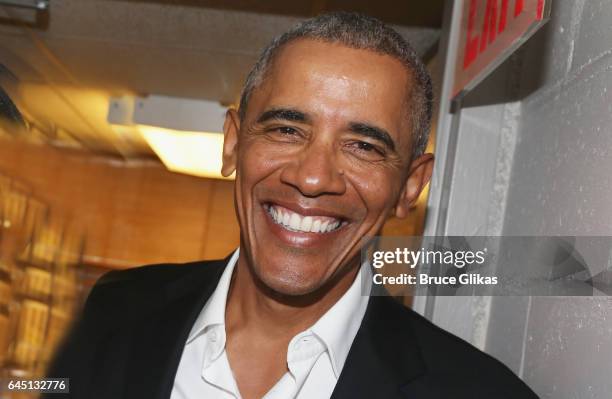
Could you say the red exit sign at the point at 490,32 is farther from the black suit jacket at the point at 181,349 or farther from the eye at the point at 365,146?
the black suit jacket at the point at 181,349

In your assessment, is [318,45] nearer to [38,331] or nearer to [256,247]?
[256,247]

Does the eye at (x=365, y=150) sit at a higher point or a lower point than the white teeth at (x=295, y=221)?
higher

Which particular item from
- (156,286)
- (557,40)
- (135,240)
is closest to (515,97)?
(557,40)

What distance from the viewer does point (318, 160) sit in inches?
47.8

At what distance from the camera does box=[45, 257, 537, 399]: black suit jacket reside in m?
1.26

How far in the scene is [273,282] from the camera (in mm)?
1286

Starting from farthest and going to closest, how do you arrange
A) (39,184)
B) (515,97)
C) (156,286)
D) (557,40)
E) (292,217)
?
(39,184), (515,97), (156,286), (557,40), (292,217)

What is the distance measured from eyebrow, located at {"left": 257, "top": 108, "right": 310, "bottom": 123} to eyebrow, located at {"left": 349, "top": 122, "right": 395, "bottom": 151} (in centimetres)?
7

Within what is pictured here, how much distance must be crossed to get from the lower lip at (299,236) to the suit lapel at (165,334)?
239 millimetres

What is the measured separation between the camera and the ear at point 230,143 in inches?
57.2

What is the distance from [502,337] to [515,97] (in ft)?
1.75

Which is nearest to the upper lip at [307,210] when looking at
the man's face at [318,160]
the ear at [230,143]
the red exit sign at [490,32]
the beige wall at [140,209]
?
the man's face at [318,160]

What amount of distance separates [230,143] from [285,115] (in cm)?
25

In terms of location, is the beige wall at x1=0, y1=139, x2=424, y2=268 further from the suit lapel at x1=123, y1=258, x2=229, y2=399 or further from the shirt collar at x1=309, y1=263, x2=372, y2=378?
the shirt collar at x1=309, y1=263, x2=372, y2=378
